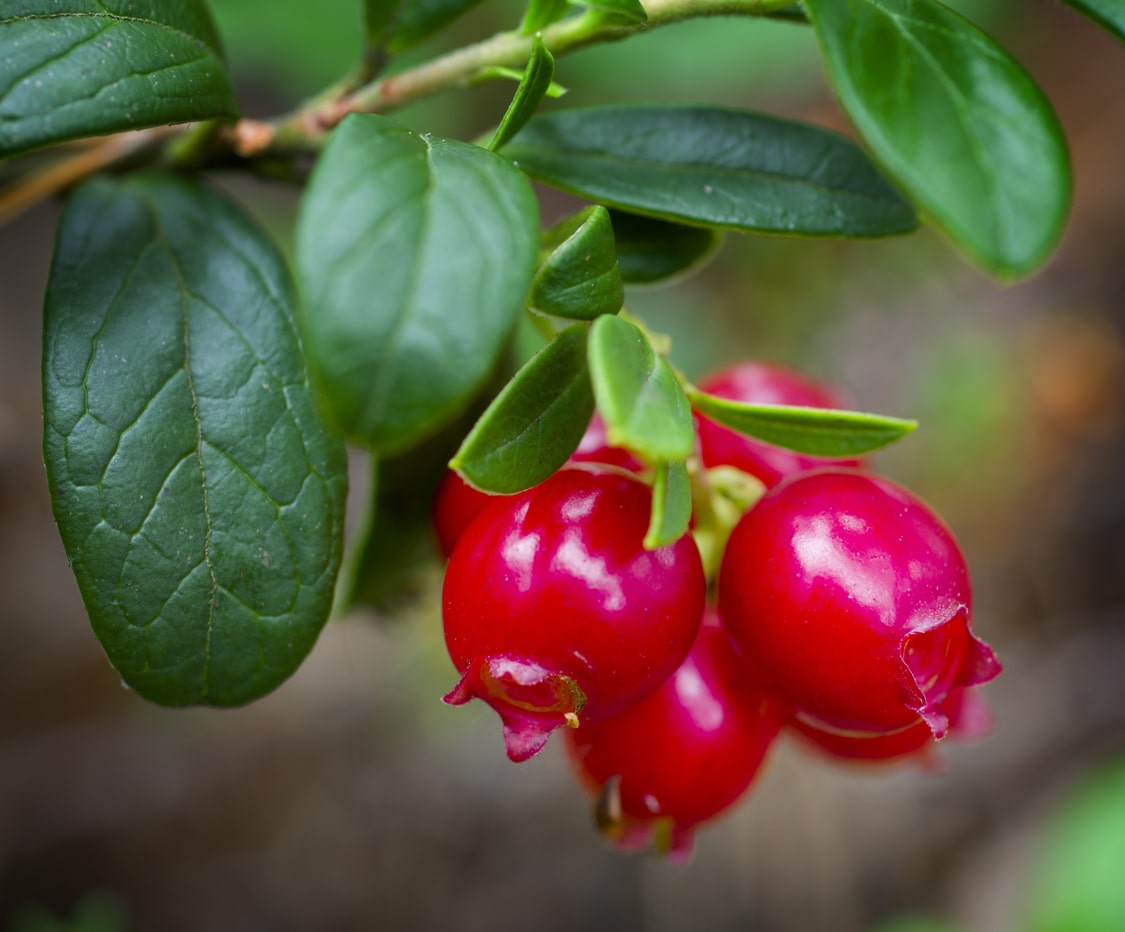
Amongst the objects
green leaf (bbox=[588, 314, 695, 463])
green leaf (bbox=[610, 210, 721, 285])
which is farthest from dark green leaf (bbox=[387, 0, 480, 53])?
green leaf (bbox=[588, 314, 695, 463])

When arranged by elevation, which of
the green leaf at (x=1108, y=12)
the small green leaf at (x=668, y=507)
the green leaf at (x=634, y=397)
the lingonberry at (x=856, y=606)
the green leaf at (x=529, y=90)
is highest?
the green leaf at (x=1108, y=12)

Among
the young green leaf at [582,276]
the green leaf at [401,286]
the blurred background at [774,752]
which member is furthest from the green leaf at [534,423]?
the blurred background at [774,752]

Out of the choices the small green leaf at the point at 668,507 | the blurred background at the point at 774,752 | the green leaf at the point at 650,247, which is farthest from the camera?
the blurred background at the point at 774,752

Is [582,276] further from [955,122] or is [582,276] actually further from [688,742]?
[688,742]

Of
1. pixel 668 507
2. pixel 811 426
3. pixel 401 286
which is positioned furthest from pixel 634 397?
pixel 811 426

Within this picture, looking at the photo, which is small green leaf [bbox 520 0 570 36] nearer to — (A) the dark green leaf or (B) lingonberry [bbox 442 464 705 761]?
(A) the dark green leaf

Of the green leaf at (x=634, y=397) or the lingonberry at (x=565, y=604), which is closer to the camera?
the green leaf at (x=634, y=397)

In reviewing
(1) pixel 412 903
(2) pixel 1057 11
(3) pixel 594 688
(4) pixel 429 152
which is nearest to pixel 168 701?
(3) pixel 594 688

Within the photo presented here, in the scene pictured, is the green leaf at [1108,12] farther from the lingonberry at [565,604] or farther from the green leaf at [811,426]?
the lingonberry at [565,604]

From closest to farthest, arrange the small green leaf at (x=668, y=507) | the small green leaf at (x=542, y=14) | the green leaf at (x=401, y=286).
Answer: the green leaf at (x=401, y=286), the small green leaf at (x=668, y=507), the small green leaf at (x=542, y=14)
